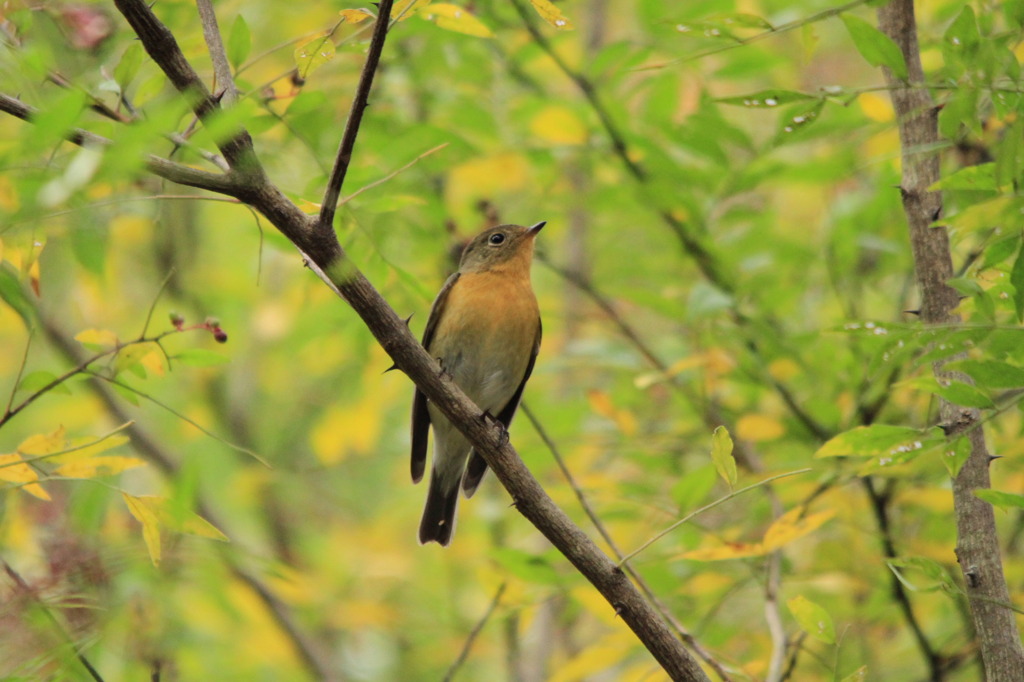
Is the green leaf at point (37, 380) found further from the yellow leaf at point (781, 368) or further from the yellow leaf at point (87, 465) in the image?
the yellow leaf at point (781, 368)

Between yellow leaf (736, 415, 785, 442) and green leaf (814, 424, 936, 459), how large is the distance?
1.88 m

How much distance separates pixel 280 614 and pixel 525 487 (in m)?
3.93

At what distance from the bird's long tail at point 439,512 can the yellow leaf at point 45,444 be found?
2.69 m

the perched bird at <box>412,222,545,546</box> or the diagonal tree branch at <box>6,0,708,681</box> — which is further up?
the diagonal tree branch at <box>6,0,708,681</box>

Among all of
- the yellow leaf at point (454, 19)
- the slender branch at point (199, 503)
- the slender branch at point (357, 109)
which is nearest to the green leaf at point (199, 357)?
the slender branch at point (357, 109)

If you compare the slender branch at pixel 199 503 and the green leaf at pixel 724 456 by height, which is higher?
the green leaf at pixel 724 456

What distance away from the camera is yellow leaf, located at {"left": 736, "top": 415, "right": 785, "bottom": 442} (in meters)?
4.30

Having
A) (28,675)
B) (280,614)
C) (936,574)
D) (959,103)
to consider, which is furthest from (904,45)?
(280,614)

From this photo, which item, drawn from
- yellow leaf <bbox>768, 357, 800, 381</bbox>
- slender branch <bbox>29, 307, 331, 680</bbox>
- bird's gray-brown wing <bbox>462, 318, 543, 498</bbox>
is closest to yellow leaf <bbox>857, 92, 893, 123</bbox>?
yellow leaf <bbox>768, 357, 800, 381</bbox>

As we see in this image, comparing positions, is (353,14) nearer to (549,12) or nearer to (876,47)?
(549,12)

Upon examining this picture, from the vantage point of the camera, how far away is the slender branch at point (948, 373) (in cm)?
260

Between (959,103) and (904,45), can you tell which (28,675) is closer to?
(959,103)

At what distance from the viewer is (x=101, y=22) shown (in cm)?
328

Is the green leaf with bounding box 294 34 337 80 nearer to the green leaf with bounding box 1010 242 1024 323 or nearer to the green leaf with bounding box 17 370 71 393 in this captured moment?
the green leaf with bounding box 17 370 71 393
